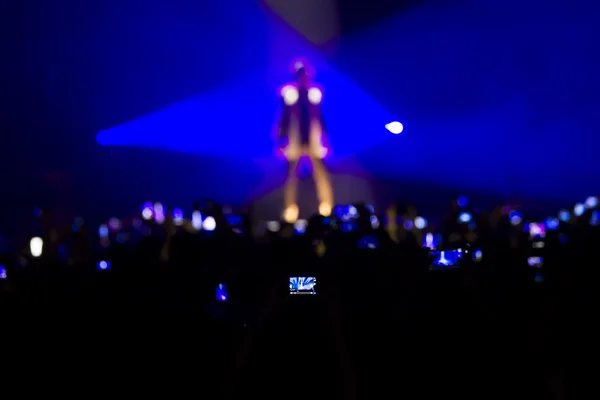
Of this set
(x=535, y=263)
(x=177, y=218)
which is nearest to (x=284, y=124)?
(x=177, y=218)

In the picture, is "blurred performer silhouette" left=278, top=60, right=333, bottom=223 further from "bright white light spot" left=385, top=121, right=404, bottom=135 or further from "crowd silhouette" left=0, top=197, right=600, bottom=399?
"crowd silhouette" left=0, top=197, right=600, bottom=399

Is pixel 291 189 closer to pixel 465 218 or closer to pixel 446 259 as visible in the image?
pixel 465 218

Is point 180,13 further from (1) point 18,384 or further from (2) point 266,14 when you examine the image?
(1) point 18,384

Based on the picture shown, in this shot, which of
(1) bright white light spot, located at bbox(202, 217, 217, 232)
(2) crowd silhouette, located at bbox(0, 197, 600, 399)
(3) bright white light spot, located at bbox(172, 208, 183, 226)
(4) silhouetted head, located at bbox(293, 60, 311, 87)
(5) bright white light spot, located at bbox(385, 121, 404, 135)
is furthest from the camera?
(5) bright white light spot, located at bbox(385, 121, 404, 135)

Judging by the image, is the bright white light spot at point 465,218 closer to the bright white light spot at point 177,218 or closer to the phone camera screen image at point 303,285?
the phone camera screen image at point 303,285

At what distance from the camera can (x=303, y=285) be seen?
2.89 m

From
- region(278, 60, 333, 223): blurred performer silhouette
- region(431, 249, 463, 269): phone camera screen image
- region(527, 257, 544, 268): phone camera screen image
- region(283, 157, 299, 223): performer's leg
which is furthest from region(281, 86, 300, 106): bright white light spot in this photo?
region(431, 249, 463, 269): phone camera screen image

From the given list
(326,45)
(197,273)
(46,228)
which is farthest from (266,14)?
(197,273)

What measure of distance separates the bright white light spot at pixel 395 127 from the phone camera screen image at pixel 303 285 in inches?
241

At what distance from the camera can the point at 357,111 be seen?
874cm

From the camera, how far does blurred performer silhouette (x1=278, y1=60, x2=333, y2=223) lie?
7914mm

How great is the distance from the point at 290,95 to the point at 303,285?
539cm

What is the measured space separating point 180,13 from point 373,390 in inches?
267

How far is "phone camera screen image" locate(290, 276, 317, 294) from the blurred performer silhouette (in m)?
4.90
